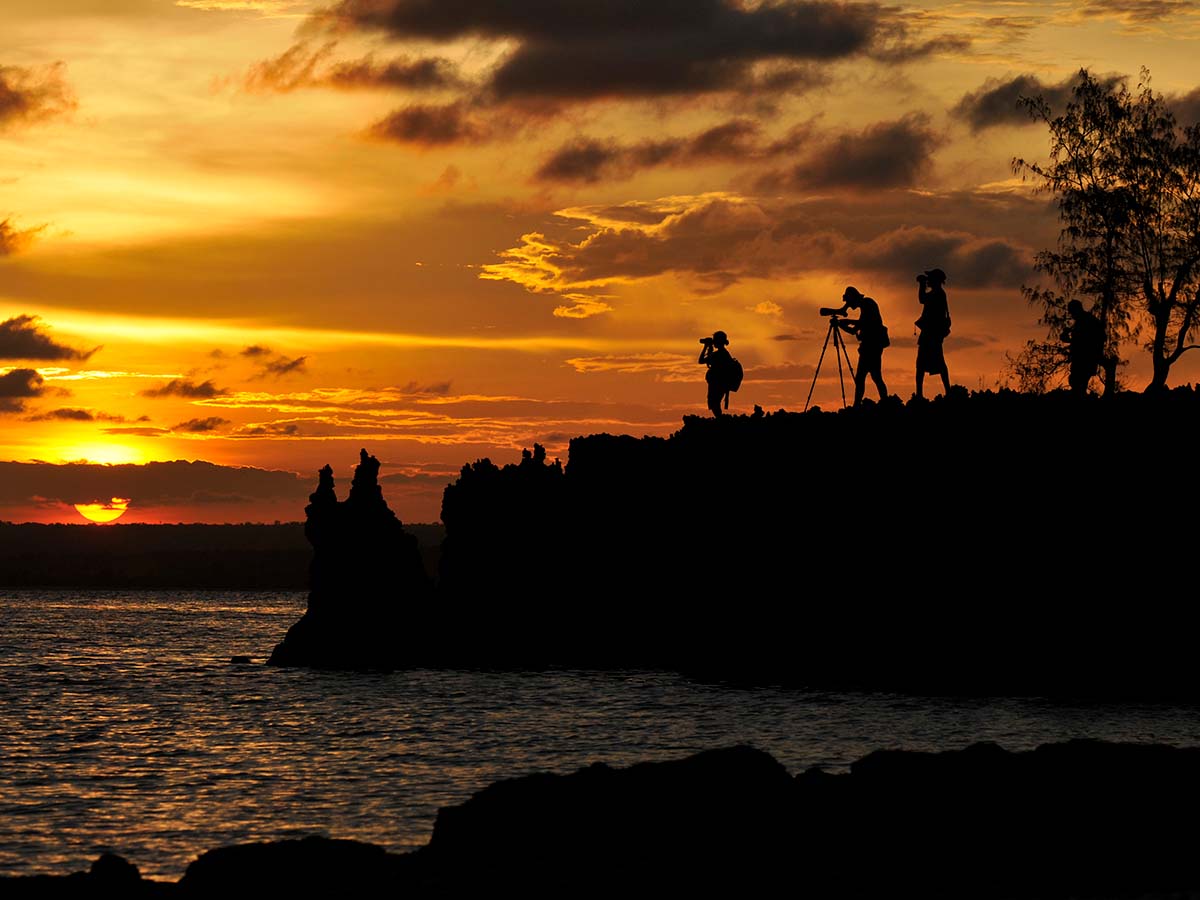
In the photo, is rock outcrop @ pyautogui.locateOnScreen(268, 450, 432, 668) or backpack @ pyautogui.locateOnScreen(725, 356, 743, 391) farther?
rock outcrop @ pyautogui.locateOnScreen(268, 450, 432, 668)

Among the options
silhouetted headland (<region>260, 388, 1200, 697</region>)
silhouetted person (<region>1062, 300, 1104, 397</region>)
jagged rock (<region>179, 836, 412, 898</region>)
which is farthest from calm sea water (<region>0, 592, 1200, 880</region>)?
silhouetted person (<region>1062, 300, 1104, 397</region>)

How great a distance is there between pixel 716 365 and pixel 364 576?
28682 millimetres

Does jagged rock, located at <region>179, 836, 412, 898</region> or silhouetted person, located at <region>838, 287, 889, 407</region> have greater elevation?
silhouetted person, located at <region>838, 287, 889, 407</region>

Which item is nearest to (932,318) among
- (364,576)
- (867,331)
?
(867,331)

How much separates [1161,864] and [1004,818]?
2.21 m

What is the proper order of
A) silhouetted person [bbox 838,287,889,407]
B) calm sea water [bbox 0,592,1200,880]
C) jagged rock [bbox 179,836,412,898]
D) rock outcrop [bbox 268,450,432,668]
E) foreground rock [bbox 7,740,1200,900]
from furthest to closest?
rock outcrop [bbox 268,450,432,668], silhouetted person [bbox 838,287,889,407], calm sea water [bbox 0,592,1200,880], foreground rock [bbox 7,740,1200,900], jagged rock [bbox 179,836,412,898]

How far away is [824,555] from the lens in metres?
57.2

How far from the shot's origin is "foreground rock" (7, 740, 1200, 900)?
21.0 metres

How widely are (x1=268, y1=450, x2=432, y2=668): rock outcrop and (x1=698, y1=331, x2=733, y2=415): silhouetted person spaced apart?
27.4 m

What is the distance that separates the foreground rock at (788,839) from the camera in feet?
68.7

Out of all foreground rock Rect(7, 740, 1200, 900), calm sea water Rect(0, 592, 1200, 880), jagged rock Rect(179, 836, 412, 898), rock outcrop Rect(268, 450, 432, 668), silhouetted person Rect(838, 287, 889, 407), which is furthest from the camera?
rock outcrop Rect(268, 450, 432, 668)

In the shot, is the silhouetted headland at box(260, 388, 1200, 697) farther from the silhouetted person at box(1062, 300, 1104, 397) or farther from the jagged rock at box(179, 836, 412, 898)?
the jagged rock at box(179, 836, 412, 898)

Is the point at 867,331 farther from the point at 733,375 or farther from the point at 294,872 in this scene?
the point at 294,872

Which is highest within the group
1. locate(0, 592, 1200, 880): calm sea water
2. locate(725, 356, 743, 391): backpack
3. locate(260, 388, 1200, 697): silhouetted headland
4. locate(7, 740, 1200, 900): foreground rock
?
locate(725, 356, 743, 391): backpack
